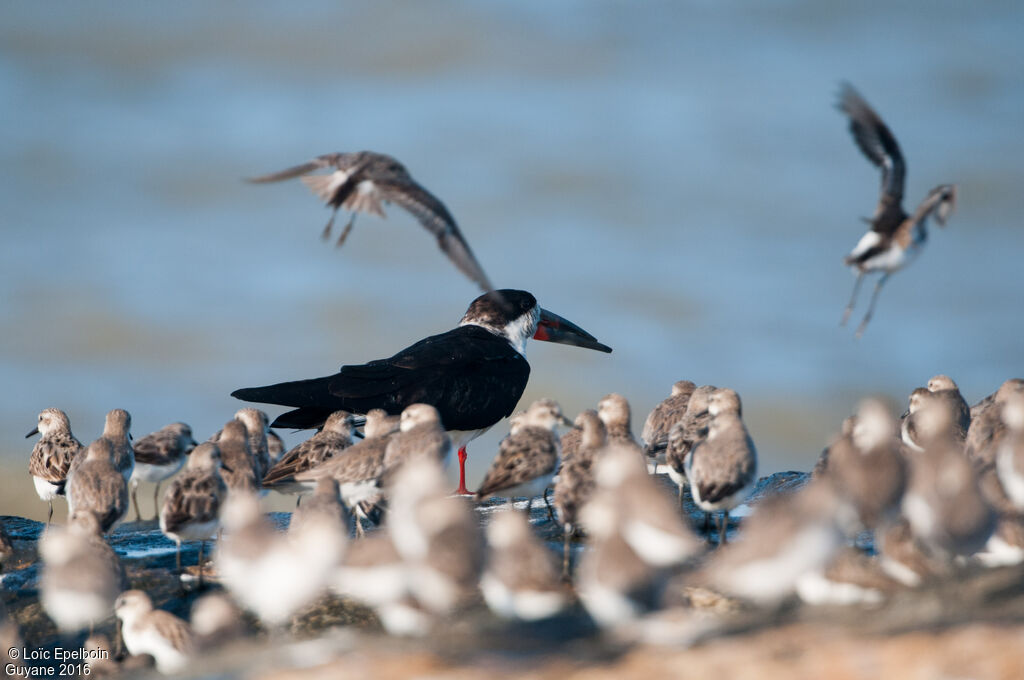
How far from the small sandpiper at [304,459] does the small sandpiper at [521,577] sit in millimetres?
3537

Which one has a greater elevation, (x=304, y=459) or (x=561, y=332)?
(x=561, y=332)

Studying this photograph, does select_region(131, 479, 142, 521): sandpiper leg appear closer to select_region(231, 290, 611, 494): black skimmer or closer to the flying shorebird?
select_region(231, 290, 611, 494): black skimmer

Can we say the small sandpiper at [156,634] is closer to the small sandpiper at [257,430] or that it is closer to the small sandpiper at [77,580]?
the small sandpiper at [77,580]

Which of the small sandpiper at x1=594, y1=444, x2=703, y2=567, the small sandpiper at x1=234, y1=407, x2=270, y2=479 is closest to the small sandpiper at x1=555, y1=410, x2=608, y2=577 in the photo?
the small sandpiper at x1=594, y1=444, x2=703, y2=567

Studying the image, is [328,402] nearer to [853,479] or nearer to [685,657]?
[853,479]

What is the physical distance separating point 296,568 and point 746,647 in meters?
3.16

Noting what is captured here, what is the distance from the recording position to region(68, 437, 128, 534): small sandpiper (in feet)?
35.6

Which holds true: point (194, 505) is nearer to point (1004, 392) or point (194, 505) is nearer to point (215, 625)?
point (215, 625)

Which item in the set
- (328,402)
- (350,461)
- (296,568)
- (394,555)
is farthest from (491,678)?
(328,402)

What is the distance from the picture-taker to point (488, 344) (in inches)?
596

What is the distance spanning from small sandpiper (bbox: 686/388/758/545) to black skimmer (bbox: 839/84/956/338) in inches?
59.3

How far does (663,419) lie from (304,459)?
4583 mm

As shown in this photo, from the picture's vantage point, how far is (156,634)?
8.52 meters

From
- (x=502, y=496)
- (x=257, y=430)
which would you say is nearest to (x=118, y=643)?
(x=502, y=496)
